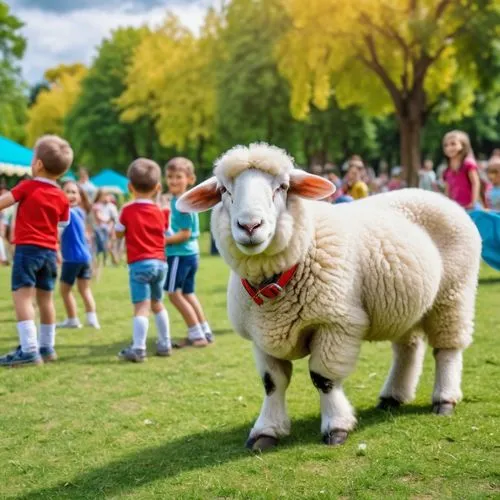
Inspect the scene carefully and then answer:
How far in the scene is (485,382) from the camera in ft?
16.9

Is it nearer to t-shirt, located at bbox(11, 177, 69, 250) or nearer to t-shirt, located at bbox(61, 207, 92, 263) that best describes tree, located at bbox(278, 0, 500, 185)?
t-shirt, located at bbox(61, 207, 92, 263)

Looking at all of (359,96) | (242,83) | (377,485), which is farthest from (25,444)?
(242,83)

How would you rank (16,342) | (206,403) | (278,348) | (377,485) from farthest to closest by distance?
1. (16,342)
2. (206,403)
3. (278,348)
4. (377,485)

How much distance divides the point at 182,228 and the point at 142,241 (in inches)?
27.7

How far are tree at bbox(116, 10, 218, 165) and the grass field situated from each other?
36.1 metres

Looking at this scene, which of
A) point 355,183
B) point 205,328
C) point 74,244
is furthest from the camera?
point 355,183

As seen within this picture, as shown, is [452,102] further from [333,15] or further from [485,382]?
[485,382]

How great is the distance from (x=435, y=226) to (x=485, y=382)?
1402mm

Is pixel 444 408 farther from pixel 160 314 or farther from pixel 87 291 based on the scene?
pixel 87 291

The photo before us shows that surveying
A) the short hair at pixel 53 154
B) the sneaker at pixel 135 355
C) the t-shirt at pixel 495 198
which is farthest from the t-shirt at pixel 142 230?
the t-shirt at pixel 495 198

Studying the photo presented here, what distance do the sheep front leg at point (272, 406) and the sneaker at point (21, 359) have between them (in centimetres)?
294

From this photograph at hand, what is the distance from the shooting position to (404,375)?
4691mm

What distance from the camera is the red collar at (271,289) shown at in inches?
148

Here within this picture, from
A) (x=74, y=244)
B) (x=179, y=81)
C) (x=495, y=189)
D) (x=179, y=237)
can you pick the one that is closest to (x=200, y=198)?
(x=179, y=237)
